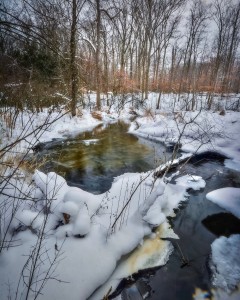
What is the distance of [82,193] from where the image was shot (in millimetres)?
3418

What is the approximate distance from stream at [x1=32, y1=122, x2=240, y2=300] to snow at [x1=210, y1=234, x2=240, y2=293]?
105 mm

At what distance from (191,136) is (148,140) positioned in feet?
6.92

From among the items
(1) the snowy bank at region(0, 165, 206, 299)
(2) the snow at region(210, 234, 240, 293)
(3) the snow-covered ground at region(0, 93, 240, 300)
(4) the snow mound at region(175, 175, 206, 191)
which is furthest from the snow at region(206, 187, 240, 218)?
(1) the snowy bank at region(0, 165, 206, 299)

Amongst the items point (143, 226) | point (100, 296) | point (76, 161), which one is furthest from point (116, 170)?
Result: point (100, 296)

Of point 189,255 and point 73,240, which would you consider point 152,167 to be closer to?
point 189,255

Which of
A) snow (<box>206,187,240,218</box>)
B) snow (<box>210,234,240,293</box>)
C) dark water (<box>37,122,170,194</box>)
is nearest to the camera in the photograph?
snow (<box>210,234,240,293</box>)

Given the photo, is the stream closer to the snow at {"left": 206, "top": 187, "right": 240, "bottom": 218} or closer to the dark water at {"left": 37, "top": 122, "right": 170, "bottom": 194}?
the dark water at {"left": 37, "top": 122, "right": 170, "bottom": 194}

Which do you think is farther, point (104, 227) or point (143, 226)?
point (143, 226)

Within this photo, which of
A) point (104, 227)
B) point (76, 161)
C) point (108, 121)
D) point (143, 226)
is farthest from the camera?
point (108, 121)

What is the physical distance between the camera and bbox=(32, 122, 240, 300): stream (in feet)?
9.52

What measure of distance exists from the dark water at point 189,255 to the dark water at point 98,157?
4.72 ft

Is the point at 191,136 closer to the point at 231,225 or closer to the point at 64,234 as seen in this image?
the point at 231,225

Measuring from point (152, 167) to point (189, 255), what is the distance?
12.4 feet

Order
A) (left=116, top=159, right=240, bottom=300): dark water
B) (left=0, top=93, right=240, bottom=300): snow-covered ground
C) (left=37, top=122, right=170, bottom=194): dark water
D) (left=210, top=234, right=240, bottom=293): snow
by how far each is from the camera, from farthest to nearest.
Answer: (left=37, top=122, right=170, bottom=194): dark water → (left=210, top=234, right=240, bottom=293): snow → (left=116, top=159, right=240, bottom=300): dark water → (left=0, top=93, right=240, bottom=300): snow-covered ground
